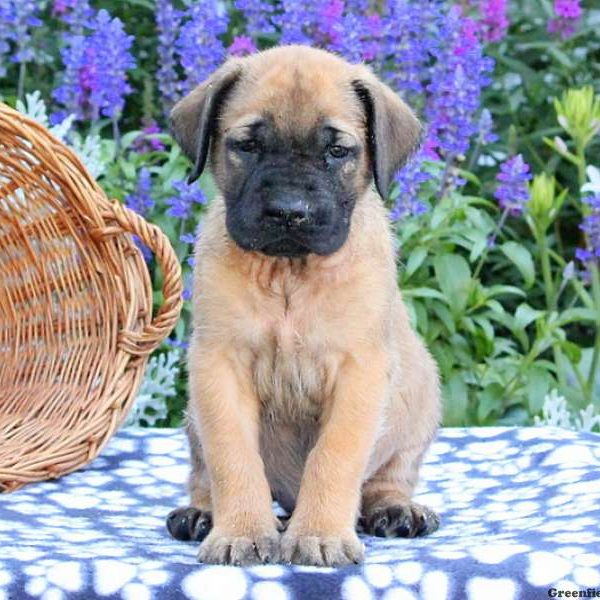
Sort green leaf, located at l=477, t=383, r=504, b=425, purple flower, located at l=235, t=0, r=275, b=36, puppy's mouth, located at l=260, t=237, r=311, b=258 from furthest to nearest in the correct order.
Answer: purple flower, located at l=235, t=0, r=275, b=36
green leaf, located at l=477, t=383, r=504, b=425
puppy's mouth, located at l=260, t=237, r=311, b=258

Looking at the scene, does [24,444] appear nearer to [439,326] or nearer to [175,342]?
[175,342]

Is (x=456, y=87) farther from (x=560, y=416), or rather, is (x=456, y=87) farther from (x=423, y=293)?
(x=560, y=416)

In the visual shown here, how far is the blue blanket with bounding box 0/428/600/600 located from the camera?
12.3 feet

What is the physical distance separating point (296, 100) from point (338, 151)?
0.19 meters

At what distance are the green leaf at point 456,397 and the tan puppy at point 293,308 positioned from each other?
1.83m

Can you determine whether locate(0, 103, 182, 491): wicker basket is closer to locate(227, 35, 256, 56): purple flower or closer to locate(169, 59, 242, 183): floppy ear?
locate(169, 59, 242, 183): floppy ear

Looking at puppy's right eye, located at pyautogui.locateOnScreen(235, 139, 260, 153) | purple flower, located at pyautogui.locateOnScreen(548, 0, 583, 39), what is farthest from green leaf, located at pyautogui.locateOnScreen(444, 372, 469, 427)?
puppy's right eye, located at pyautogui.locateOnScreen(235, 139, 260, 153)

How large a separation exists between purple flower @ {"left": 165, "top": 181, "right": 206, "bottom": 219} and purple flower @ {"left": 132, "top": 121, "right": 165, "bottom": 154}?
0.57m

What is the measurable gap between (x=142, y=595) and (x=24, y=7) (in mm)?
3766

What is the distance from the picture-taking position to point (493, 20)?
23.7 feet

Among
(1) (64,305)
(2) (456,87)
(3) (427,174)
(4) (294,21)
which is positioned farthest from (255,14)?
(1) (64,305)

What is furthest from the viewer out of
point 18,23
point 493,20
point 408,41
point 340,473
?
point 493,20

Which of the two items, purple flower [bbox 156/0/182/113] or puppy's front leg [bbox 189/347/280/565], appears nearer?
puppy's front leg [bbox 189/347/280/565]

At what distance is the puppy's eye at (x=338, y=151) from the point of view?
4234 millimetres
